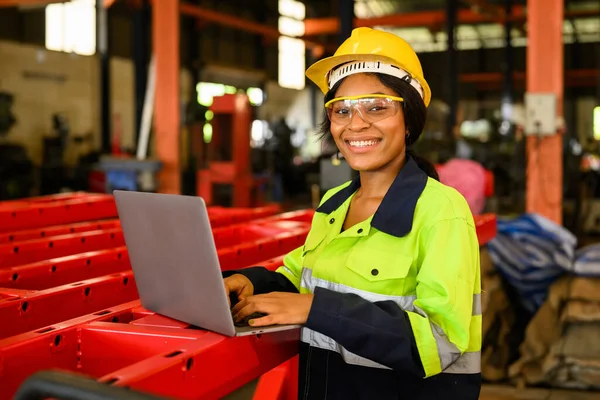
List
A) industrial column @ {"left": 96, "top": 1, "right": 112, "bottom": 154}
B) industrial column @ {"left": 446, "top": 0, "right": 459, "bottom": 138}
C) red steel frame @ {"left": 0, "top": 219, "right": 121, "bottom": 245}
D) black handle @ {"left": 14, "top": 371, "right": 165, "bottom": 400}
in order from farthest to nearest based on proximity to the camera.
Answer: industrial column @ {"left": 96, "top": 1, "right": 112, "bottom": 154} → industrial column @ {"left": 446, "top": 0, "right": 459, "bottom": 138} → red steel frame @ {"left": 0, "top": 219, "right": 121, "bottom": 245} → black handle @ {"left": 14, "top": 371, "right": 165, "bottom": 400}

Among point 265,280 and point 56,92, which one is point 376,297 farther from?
point 56,92

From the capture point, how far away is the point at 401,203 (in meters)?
1.62

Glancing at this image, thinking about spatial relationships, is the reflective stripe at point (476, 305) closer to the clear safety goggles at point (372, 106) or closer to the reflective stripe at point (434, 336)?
the reflective stripe at point (434, 336)

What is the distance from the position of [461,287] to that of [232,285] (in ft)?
1.96

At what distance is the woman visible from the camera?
4.82ft

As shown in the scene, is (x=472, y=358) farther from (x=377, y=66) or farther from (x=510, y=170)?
(x=510, y=170)

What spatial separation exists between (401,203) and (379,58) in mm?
354

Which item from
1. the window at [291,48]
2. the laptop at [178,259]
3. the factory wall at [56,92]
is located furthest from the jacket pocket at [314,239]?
the window at [291,48]

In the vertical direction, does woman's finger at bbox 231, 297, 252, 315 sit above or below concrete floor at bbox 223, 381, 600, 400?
above

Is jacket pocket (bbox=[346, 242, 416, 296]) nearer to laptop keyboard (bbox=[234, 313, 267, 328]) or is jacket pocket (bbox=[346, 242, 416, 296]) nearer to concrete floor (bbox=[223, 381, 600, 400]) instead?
laptop keyboard (bbox=[234, 313, 267, 328])

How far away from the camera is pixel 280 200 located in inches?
625

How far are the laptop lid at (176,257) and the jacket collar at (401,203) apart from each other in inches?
16.0

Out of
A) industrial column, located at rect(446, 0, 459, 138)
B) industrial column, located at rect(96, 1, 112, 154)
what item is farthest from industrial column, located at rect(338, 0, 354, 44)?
industrial column, located at rect(96, 1, 112, 154)

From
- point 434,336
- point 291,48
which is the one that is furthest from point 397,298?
point 291,48
